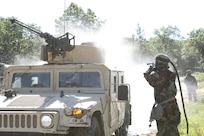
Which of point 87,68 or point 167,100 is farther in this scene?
point 87,68

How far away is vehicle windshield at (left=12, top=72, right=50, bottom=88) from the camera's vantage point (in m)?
7.29

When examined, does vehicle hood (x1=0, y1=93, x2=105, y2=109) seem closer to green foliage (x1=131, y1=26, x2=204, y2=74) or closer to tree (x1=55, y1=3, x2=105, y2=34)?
tree (x1=55, y1=3, x2=105, y2=34)

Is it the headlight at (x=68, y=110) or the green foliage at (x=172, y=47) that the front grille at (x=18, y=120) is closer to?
the headlight at (x=68, y=110)

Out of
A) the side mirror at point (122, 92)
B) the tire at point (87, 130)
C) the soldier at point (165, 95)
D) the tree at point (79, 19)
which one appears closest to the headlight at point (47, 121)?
the tire at point (87, 130)

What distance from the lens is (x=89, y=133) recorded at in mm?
6004

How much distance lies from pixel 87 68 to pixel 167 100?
1962mm

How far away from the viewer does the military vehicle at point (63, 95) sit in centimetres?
572

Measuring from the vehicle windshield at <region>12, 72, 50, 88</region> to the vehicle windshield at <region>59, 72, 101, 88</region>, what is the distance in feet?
0.90

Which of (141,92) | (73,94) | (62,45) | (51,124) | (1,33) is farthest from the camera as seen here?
(1,33)

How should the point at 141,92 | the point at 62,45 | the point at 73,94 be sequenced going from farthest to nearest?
the point at 141,92, the point at 62,45, the point at 73,94

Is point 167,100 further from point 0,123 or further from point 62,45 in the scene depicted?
point 62,45

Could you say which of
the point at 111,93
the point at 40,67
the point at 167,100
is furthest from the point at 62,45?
the point at 167,100

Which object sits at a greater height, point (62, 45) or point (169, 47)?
point (169, 47)

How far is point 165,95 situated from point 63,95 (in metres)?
1.75
